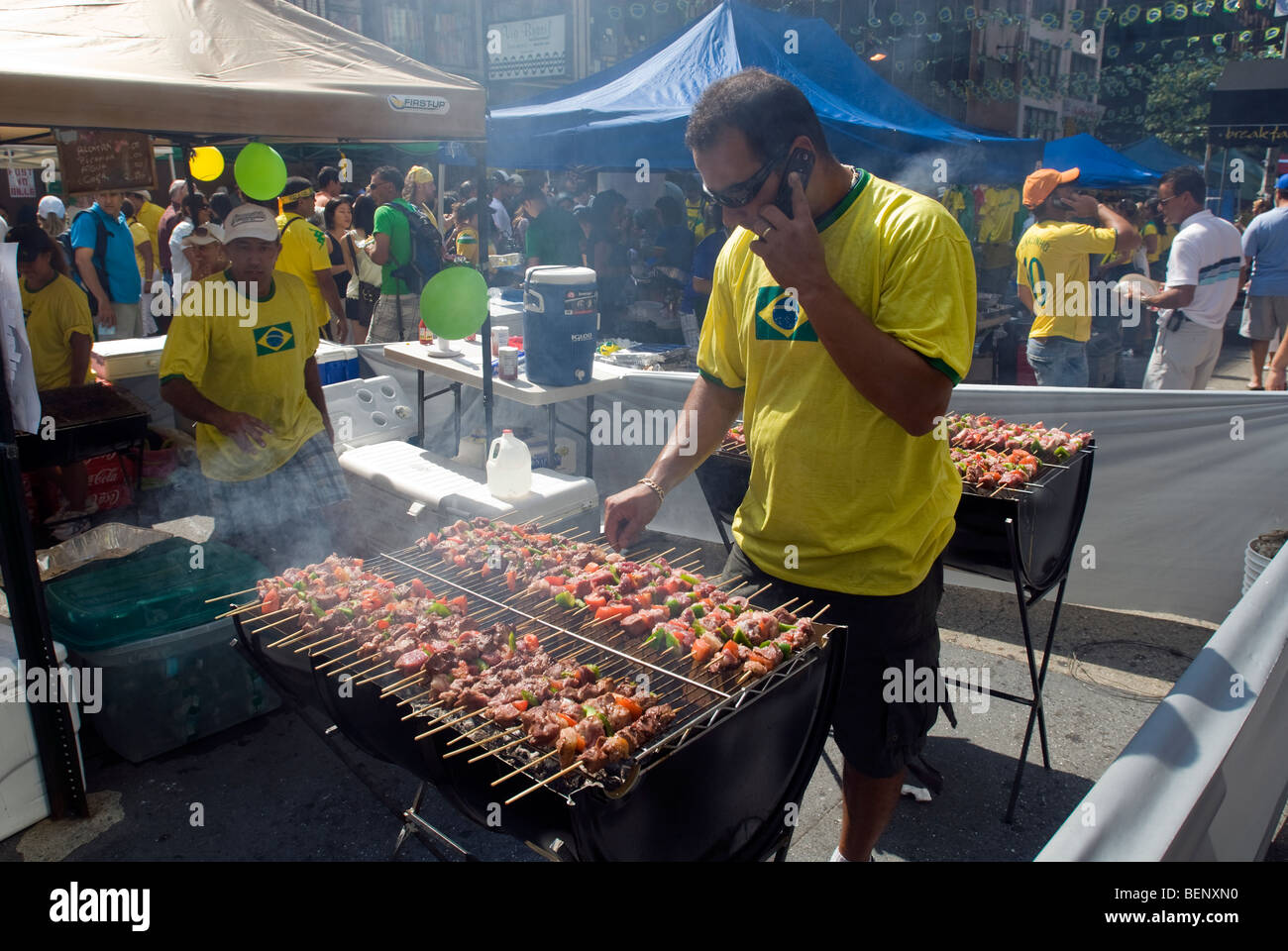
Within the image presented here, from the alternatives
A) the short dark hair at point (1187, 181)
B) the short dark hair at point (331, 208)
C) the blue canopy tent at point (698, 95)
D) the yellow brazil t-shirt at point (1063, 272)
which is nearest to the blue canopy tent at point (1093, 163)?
the blue canopy tent at point (698, 95)

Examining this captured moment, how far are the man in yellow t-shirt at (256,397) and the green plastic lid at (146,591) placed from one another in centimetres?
35

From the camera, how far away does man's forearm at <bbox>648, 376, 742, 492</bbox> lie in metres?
3.09

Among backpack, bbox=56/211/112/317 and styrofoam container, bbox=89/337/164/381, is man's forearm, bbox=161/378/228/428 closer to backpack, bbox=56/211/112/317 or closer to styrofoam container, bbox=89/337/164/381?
styrofoam container, bbox=89/337/164/381

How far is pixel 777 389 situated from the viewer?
269cm

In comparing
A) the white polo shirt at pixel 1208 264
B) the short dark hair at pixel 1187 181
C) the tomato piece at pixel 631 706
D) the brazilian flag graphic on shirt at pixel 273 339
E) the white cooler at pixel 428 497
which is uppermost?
the short dark hair at pixel 1187 181

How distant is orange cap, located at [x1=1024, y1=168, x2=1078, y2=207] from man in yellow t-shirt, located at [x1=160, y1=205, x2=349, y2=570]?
18.2ft

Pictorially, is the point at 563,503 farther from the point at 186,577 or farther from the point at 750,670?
the point at 750,670

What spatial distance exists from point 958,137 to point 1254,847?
28.8 feet

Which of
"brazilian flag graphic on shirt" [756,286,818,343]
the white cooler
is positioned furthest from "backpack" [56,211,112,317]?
"brazilian flag graphic on shirt" [756,286,818,343]

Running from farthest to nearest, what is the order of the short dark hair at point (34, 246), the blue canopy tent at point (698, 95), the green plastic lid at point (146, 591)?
the blue canopy tent at point (698, 95)
the short dark hair at point (34, 246)
the green plastic lid at point (146, 591)

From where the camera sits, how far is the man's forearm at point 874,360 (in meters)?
2.29

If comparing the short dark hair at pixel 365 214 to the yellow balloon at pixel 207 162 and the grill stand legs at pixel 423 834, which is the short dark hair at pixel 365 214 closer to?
the yellow balloon at pixel 207 162
